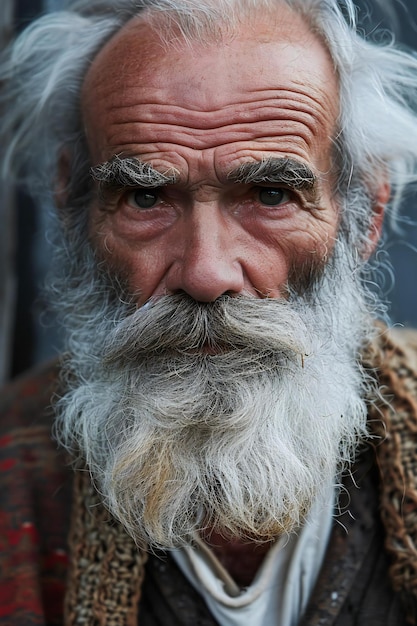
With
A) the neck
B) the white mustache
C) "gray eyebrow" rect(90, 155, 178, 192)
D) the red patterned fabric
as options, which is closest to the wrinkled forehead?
"gray eyebrow" rect(90, 155, 178, 192)

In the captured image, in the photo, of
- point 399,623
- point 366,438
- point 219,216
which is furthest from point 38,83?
point 399,623

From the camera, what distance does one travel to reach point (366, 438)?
210 cm

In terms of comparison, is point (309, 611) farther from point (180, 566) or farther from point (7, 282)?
point (7, 282)

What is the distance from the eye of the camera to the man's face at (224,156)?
5.99 feet

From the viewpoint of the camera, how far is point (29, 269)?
10.6 ft

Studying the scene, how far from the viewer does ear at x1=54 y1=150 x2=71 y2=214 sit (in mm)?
2295

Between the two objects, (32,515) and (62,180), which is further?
(62,180)

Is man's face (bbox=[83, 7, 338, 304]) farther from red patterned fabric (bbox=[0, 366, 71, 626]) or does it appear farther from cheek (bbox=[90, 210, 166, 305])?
red patterned fabric (bbox=[0, 366, 71, 626])

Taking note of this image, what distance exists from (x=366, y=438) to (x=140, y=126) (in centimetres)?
98

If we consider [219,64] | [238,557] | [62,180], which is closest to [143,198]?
[219,64]

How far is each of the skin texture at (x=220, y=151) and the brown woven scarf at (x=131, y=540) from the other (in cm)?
46

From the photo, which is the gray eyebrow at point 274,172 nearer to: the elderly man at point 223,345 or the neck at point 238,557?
the elderly man at point 223,345

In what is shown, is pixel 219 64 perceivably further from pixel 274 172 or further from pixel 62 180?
pixel 62 180

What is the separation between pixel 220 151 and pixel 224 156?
16 millimetres
